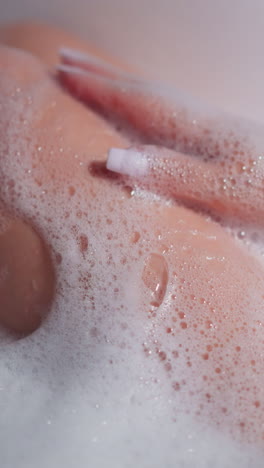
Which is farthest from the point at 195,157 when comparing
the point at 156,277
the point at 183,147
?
the point at 156,277

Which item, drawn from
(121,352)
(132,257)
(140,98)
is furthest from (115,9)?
(121,352)

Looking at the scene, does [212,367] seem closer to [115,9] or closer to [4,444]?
[4,444]

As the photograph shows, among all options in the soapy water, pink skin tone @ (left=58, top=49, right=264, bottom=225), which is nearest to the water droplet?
the soapy water

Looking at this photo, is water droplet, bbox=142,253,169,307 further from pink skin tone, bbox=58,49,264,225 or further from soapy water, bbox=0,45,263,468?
pink skin tone, bbox=58,49,264,225

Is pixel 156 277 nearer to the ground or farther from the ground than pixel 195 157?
nearer to the ground

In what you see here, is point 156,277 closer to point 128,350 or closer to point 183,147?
point 128,350
